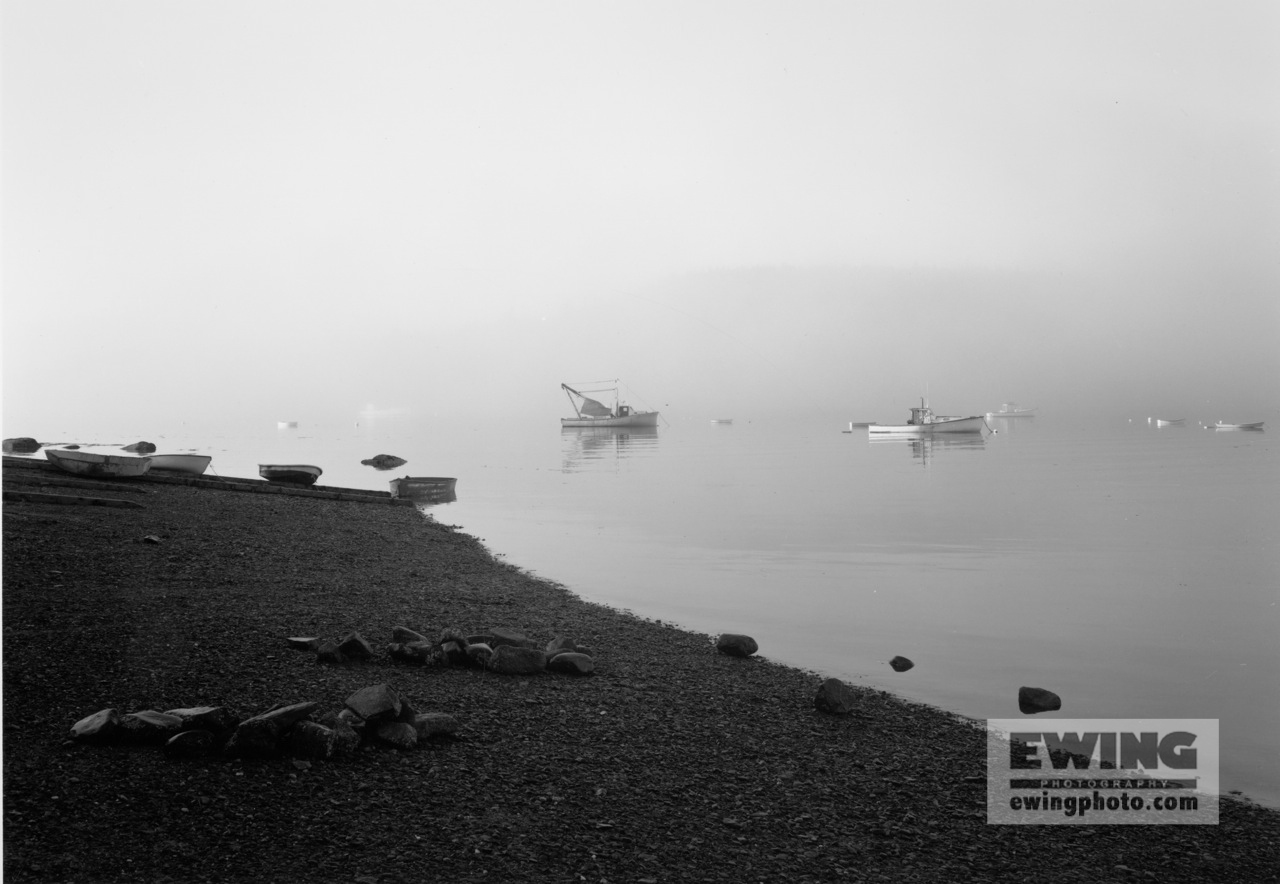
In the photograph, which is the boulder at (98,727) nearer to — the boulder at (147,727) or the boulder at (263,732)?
the boulder at (147,727)

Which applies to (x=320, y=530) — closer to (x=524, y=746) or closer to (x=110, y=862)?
(x=524, y=746)

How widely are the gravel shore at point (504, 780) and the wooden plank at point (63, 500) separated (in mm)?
8104

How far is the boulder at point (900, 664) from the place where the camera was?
1132 cm

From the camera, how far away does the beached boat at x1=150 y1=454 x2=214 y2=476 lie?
2762cm

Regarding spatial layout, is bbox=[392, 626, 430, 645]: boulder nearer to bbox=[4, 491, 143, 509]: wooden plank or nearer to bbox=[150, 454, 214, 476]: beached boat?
bbox=[4, 491, 143, 509]: wooden plank

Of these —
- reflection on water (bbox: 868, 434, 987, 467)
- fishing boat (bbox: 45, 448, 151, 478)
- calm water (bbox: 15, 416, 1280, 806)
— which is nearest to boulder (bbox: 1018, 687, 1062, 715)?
calm water (bbox: 15, 416, 1280, 806)

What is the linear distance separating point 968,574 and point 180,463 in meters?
23.0

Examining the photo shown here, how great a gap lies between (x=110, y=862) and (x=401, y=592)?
8.17m

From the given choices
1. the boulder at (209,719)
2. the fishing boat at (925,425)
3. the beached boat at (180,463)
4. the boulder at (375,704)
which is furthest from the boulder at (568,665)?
the fishing boat at (925,425)

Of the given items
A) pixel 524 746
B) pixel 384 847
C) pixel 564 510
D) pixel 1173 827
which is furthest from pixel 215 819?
pixel 564 510

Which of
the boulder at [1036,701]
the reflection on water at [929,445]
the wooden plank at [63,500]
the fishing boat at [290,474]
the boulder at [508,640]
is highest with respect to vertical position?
the reflection on water at [929,445]

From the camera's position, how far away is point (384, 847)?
16.8 feet

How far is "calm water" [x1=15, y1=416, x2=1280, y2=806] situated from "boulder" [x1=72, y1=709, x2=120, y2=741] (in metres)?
7.67

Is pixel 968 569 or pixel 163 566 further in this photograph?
pixel 968 569
